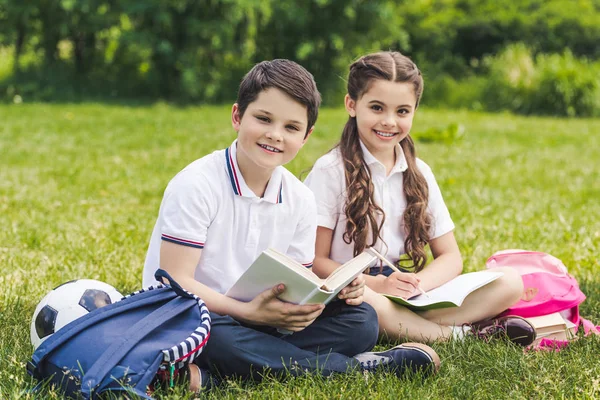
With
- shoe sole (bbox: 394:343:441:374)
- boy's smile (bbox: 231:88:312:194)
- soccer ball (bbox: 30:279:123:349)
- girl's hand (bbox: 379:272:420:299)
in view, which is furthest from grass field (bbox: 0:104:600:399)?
boy's smile (bbox: 231:88:312:194)

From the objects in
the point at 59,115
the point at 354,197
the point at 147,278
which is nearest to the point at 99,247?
the point at 147,278

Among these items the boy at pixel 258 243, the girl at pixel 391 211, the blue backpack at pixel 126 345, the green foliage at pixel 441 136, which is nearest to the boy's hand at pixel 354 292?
the boy at pixel 258 243

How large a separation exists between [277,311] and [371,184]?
93 centimetres

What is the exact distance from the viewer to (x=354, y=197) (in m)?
3.26

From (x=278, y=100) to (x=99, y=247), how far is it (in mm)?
1987

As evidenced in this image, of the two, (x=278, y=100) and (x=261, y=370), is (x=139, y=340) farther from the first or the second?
(x=278, y=100)

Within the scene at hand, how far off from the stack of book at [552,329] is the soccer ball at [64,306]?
1704 millimetres

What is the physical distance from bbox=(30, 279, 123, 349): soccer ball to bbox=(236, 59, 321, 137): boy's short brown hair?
33.6 inches

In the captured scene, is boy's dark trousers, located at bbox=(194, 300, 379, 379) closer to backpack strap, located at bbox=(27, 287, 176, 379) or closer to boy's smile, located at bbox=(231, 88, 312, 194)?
backpack strap, located at bbox=(27, 287, 176, 379)

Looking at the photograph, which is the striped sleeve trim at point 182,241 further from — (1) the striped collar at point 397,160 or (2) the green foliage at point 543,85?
(2) the green foliage at point 543,85

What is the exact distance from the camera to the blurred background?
12.3m

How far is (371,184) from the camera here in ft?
10.9

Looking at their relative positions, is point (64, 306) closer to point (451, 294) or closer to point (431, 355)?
point (431, 355)

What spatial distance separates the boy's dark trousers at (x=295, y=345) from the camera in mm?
2617
